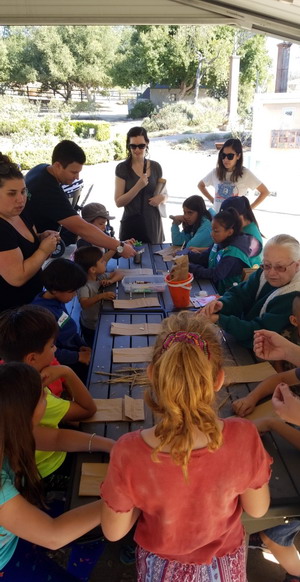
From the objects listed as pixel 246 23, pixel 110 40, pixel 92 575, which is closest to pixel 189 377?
pixel 92 575

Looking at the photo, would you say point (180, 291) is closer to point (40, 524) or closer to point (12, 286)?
point (12, 286)

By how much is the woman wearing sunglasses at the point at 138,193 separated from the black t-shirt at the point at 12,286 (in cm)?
169

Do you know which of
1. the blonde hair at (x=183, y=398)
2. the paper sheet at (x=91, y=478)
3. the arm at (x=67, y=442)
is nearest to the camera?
the blonde hair at (x=183, y=398)

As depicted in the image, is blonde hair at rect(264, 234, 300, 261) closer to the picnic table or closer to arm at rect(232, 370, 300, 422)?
the picnic table

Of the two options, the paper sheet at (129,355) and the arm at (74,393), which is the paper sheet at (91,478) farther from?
the paper sheet at (129,355)

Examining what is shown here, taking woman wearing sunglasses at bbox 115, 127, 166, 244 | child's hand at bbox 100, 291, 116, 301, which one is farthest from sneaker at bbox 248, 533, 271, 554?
woman wearing sunglasses at bbox 115, 127, 166, 244

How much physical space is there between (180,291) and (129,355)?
1.93ft

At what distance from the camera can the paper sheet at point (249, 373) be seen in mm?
1952

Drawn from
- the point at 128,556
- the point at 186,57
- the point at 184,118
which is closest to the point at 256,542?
the point at 128,556

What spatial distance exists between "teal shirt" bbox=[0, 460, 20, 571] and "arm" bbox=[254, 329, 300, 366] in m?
1.04

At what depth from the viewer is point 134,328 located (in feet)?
7.98

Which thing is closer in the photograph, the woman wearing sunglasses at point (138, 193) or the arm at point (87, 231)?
the arm at point (87, 231)

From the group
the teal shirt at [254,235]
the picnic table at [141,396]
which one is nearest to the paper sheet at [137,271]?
the picnic table at [141,396]

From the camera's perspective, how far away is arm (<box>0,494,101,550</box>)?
1.17m
